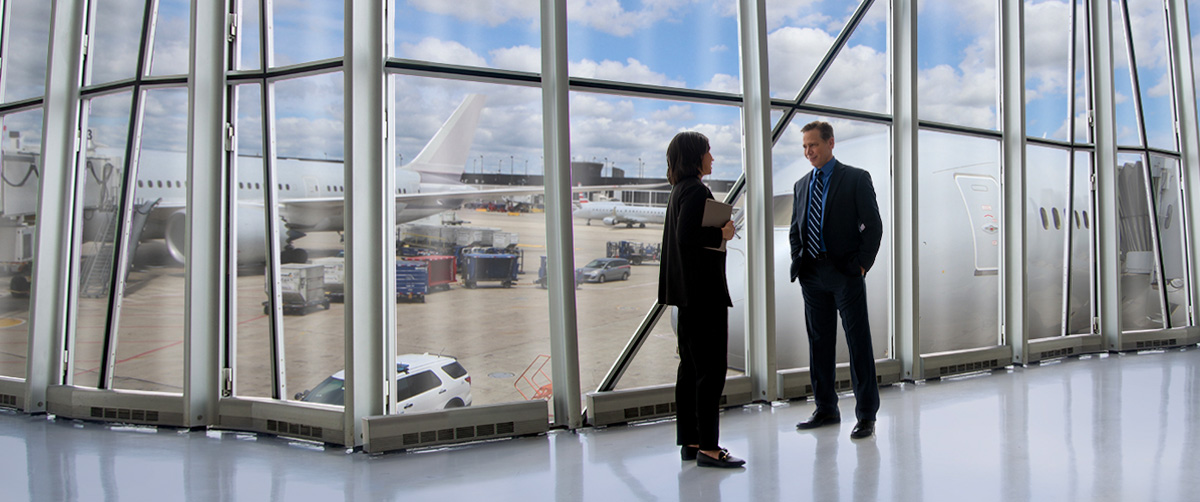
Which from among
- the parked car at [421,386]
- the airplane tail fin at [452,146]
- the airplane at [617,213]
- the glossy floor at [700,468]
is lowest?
the glossy floor at [700,468]

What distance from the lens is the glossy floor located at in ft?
7.18

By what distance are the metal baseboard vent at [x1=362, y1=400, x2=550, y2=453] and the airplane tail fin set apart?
3.69ft

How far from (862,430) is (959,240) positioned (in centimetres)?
258

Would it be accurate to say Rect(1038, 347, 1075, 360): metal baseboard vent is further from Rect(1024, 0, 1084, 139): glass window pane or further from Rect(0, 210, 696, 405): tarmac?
Rect(0, 210, 696, 405): tarmac

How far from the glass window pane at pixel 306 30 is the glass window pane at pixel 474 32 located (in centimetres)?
36

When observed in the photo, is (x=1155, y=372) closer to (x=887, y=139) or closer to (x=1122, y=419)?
(x=1122, y=419)

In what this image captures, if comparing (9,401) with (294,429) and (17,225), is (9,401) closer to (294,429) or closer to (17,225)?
(17,225)

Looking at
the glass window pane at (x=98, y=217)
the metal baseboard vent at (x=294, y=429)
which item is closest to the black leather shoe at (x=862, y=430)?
the metal baseboard vent at (x=294, y=429)

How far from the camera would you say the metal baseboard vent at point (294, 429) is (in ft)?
9.34

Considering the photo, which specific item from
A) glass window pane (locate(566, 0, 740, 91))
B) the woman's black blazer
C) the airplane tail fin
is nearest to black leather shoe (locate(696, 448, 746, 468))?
the woman's black blazer

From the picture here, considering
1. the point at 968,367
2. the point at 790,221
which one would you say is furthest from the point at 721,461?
the point at 968,367

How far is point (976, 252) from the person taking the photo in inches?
188

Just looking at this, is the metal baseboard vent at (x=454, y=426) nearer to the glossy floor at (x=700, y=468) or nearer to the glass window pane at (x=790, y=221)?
the glossy floor at (x=700, y=468)

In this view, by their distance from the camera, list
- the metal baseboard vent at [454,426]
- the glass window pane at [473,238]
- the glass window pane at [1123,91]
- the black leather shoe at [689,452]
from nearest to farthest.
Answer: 1. the black leather shoe at [689,452]
2. the metal baseboard vent at [454,426]
3. the glass window pane at [473,238]
4. the glass window pane at [1123,91]
